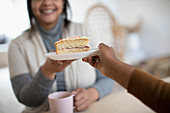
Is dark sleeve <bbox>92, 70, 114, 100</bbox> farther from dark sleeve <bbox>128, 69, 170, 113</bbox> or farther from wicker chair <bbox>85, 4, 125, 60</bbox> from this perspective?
wicker chair <bbox>85, 4, 125, 60</bbox>

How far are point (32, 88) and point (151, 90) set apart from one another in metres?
0.55

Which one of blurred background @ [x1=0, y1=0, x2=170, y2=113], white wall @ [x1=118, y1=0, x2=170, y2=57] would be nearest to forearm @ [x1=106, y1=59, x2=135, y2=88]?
blurred background @ [x1=0, y1=0, x2=170, y2=113]

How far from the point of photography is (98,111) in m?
0.58

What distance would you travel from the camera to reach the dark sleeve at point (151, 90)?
0.27 metres

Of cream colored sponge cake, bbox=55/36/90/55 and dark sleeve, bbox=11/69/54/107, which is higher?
cream colored sponge cake, bbox=55/36/90/55

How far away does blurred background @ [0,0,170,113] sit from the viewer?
9.96ft

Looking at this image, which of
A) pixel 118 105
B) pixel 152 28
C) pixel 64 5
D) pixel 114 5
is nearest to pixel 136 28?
pixel 152 28

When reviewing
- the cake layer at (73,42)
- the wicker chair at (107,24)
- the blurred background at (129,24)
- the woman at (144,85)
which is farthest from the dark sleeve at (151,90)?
the wicker chair at (107,24)

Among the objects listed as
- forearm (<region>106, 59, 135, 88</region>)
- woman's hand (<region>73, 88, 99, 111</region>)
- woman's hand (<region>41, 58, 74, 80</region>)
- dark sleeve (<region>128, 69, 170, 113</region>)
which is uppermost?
forearm (<region>106, 59, 135, 88</region>)

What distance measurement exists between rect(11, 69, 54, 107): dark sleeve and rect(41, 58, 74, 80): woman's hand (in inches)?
0.8

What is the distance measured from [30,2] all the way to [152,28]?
339cm

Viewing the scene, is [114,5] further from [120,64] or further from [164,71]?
[120,64]

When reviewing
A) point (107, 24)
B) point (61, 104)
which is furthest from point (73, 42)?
point (107, 24)

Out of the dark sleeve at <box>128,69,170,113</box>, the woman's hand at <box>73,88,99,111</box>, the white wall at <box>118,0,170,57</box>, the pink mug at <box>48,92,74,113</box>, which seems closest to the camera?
the dark sleeve at <box>128,69,170,113</box>
